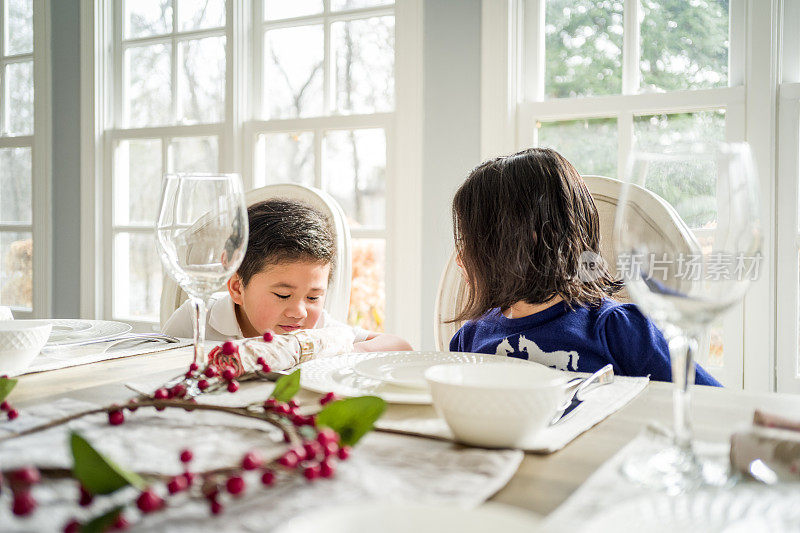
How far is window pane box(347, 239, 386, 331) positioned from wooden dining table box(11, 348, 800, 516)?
163 cm

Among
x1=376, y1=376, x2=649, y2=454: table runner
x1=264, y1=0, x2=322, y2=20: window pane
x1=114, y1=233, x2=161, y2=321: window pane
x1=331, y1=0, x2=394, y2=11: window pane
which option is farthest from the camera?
x1=114, y1=233, x2=161, y2=321: window pane

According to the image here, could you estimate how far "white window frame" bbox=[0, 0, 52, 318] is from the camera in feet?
10.7

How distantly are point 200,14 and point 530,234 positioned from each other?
7.73 ft

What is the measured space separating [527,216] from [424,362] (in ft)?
1.50

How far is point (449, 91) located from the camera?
2.39 m

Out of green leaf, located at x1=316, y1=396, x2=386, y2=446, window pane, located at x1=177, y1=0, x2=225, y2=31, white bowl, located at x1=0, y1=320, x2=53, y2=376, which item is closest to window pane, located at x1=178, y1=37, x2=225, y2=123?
window pane, located at x1=177, y1=0, x2=225, y2=31

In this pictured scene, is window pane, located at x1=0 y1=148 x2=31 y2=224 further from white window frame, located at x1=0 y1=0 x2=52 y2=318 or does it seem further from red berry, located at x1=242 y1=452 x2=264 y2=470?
red berry, located at x1=242 y1=452 x2=264 y2=470

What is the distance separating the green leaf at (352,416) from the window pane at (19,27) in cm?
364

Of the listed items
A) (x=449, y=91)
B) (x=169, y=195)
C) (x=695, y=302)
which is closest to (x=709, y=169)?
(x=695, y=302)

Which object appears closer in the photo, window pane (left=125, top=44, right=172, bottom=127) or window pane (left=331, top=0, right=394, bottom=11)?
window pane (left=331, top=0, right=394, bottom=11)

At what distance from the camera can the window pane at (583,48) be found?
7.27ft

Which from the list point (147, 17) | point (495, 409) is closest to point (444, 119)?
point (147, 17)

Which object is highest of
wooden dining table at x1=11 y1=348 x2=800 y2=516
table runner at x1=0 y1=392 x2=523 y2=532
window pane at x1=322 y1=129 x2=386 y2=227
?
window pane at x1=322 y1=129 x2=386 y2=227

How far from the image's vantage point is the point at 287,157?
284cm
